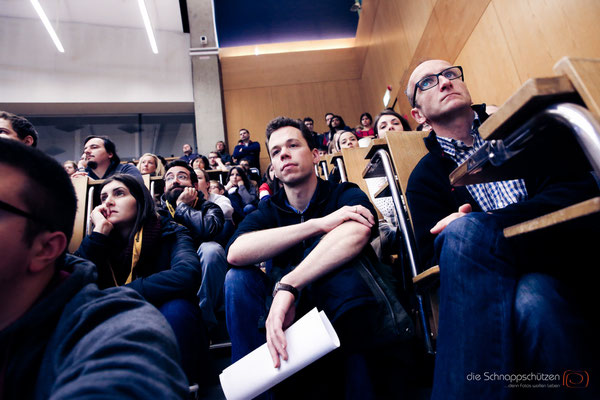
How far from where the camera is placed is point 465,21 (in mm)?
3012

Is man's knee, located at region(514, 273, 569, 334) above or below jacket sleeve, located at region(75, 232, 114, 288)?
below

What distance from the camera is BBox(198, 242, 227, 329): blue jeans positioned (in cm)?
152

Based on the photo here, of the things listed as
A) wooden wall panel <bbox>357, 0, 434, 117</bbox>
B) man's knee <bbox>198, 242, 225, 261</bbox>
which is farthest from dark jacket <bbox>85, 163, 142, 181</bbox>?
wooden wall panel <bbox>357, 0, 434, 117</bbox>

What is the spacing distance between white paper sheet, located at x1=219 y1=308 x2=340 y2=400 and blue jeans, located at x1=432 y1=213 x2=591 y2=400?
226mm

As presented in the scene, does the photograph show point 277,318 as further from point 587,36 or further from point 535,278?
point 587,36

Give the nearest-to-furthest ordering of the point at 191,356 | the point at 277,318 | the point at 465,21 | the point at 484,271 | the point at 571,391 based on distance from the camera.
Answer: the point at 571,391, the point at 484,271, the point at 277,318, the point at 191,356, the point at 465,21

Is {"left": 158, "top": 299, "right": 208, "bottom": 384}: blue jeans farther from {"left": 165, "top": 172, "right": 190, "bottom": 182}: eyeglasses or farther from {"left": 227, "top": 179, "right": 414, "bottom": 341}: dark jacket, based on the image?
{"left": 165, "top": 172, "right": 190, "bottom": 182}: eyeglasses

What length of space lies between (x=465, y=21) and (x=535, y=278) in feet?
10.6

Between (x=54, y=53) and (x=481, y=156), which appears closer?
(x=481, y=156)

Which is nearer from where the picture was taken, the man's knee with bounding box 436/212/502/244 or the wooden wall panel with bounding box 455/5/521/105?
the man's knee with bounding box 436/212/502/244

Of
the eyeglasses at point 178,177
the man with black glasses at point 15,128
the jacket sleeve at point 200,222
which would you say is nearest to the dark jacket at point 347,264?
the jacket sleeve at point 200,222

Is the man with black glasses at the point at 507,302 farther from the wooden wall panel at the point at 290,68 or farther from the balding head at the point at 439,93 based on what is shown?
the wooden wall panel at the point at 290,68

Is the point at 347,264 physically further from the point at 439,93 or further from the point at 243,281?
the point at 439,93

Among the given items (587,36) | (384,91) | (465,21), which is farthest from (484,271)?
(384,91)
